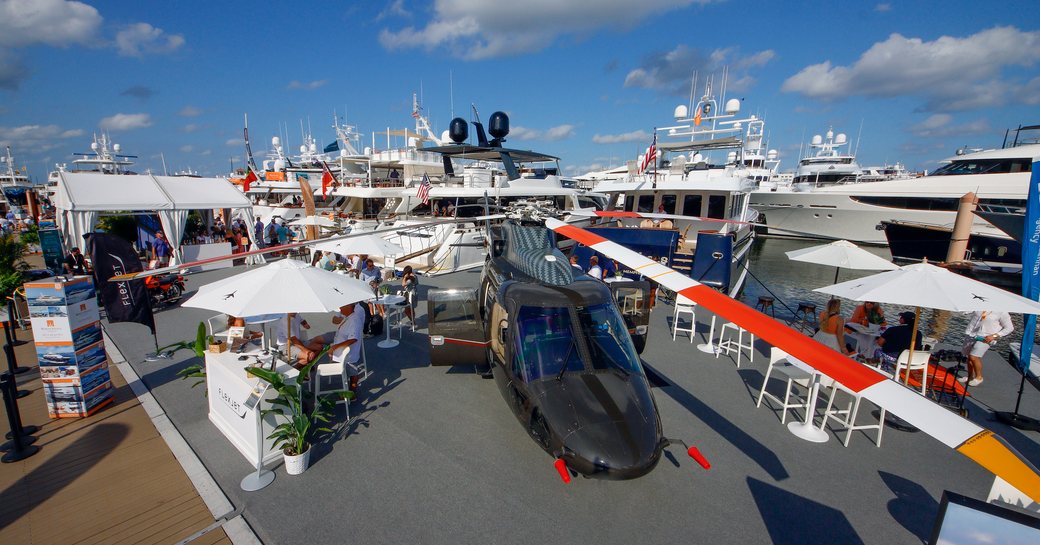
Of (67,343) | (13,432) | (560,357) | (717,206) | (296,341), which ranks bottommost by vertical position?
(13,432)

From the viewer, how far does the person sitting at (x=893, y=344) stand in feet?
19.8

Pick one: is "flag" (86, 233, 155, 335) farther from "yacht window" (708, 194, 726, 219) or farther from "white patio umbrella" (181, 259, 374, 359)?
"yacht window" (708, 194, 726, 219)

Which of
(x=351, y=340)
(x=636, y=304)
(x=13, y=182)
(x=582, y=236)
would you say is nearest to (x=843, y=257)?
(x=636, y=304)

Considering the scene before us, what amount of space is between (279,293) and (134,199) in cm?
1195

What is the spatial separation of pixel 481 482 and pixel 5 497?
13.9 feet

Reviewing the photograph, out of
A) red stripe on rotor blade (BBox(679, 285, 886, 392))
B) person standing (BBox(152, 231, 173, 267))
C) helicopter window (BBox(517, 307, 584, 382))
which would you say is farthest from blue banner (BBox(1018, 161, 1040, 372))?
person standing (BBox(152, 231, 173, 267))

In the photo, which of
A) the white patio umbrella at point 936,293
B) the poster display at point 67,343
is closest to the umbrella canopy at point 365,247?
the poster display at point 67,343

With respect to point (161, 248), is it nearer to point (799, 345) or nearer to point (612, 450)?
point (612, 450)

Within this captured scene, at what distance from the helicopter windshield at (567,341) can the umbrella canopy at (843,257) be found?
4615 mm

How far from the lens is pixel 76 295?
15.4 ft

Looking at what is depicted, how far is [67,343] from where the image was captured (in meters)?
4.62

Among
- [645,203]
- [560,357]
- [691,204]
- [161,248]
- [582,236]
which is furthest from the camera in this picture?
[645,203]

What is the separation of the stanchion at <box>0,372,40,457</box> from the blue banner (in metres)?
12.7

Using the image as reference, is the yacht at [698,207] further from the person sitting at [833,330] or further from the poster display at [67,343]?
the poster display at [67,343]
